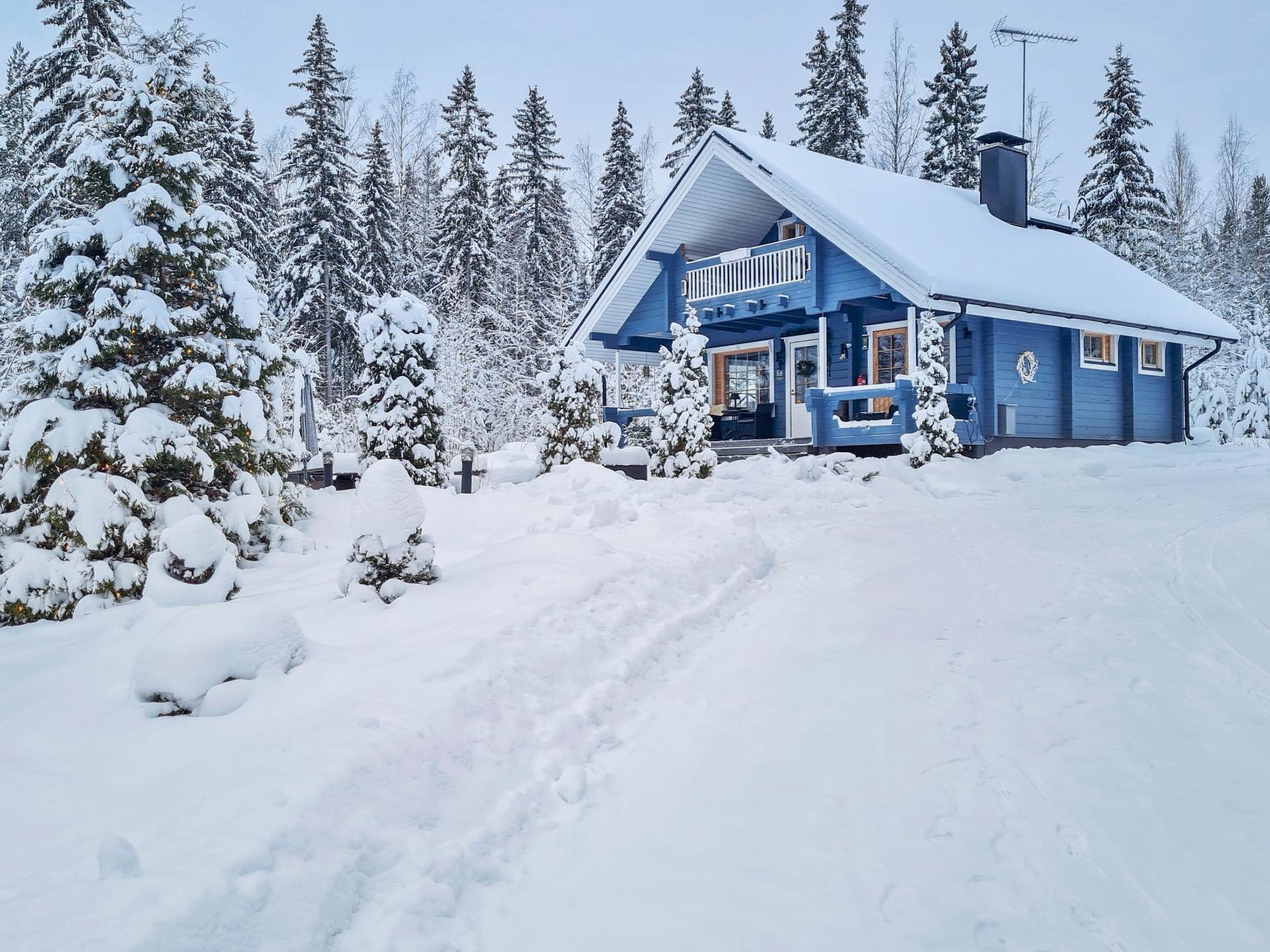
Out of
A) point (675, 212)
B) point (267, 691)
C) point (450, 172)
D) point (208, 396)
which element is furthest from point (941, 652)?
point (450, 172)

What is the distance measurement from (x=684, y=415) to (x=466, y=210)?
56.7ft

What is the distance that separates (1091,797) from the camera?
3316 millimetres

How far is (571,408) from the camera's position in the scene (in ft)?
42.9

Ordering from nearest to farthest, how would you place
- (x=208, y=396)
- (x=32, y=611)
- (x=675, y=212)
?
(x=32, y=611) → (x=208, y=396) → (x=675, y=212)

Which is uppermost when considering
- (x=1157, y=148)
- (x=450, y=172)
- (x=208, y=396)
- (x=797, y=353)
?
(x=1157, y=148)

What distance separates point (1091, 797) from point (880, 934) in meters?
1.27

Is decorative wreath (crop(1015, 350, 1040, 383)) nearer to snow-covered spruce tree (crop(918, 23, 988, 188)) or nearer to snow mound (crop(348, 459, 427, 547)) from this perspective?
snow-covered spruce tree (crop(918, 23, 988, 188))

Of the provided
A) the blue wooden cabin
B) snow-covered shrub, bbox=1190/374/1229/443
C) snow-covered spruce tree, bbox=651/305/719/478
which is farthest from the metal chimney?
snow-covered spruce tree, bbox=651/305/719/478

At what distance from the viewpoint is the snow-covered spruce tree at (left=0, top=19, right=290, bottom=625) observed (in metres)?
6.71

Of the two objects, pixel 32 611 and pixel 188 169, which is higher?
pixel 188 169

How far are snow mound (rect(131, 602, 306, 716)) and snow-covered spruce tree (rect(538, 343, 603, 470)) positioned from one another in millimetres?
8875

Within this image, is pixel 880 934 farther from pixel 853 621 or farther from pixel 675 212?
pixel 675 212

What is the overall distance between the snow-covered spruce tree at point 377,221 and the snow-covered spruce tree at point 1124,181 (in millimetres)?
23581

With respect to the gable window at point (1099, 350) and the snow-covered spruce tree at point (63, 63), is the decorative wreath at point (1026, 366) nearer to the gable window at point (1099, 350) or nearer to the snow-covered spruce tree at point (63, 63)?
the gable window at point (1099, 350)
